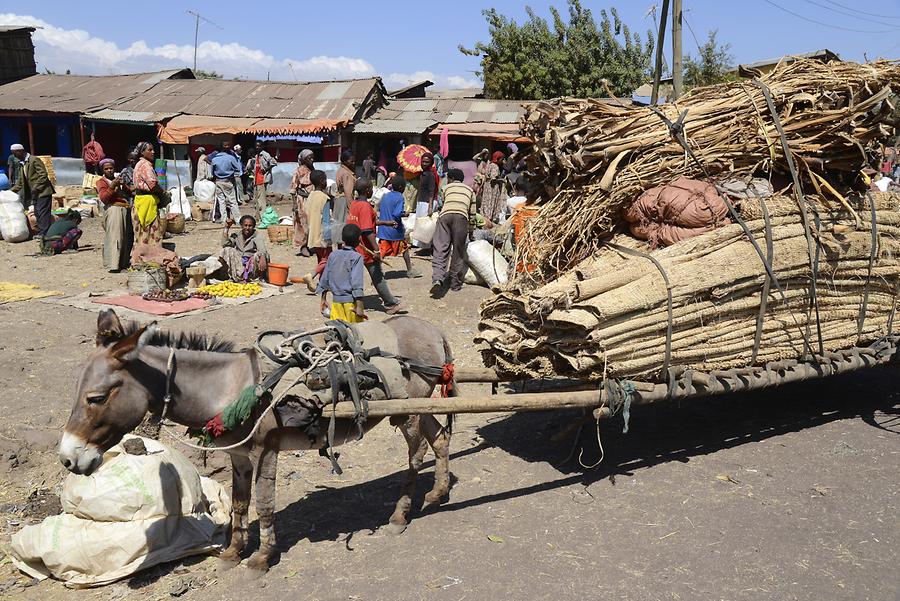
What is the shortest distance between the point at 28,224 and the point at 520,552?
15.0 metres

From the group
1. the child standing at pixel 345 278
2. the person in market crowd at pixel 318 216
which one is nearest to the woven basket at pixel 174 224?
the person in market crowd at pixel 318 216

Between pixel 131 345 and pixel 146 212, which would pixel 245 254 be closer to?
pixel 146 212

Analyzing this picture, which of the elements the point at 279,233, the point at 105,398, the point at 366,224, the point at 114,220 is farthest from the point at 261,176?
the point at 105,398

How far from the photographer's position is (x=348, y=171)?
13359 mm

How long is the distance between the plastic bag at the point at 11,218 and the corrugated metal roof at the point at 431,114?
413 inches

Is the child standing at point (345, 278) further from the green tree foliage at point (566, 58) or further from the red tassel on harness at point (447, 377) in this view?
the green tree foliage at point (566, 58)

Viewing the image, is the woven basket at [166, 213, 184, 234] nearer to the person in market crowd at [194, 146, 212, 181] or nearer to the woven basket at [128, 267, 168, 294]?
the person in market crowd at [194, 146, 212, 181]

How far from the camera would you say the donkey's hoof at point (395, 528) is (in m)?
4.95

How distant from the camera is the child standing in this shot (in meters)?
7.96

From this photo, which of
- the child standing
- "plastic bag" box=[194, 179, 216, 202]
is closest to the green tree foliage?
"plastic bag" box=[194, 179, 216, 202]

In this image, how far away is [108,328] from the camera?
12.5ft

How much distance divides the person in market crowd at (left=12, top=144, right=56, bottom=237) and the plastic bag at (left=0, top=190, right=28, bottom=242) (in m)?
0.18

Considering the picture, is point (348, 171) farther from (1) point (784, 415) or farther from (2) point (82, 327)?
(1) point (784, 415)

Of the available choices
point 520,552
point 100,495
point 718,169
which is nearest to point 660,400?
point 520,552
